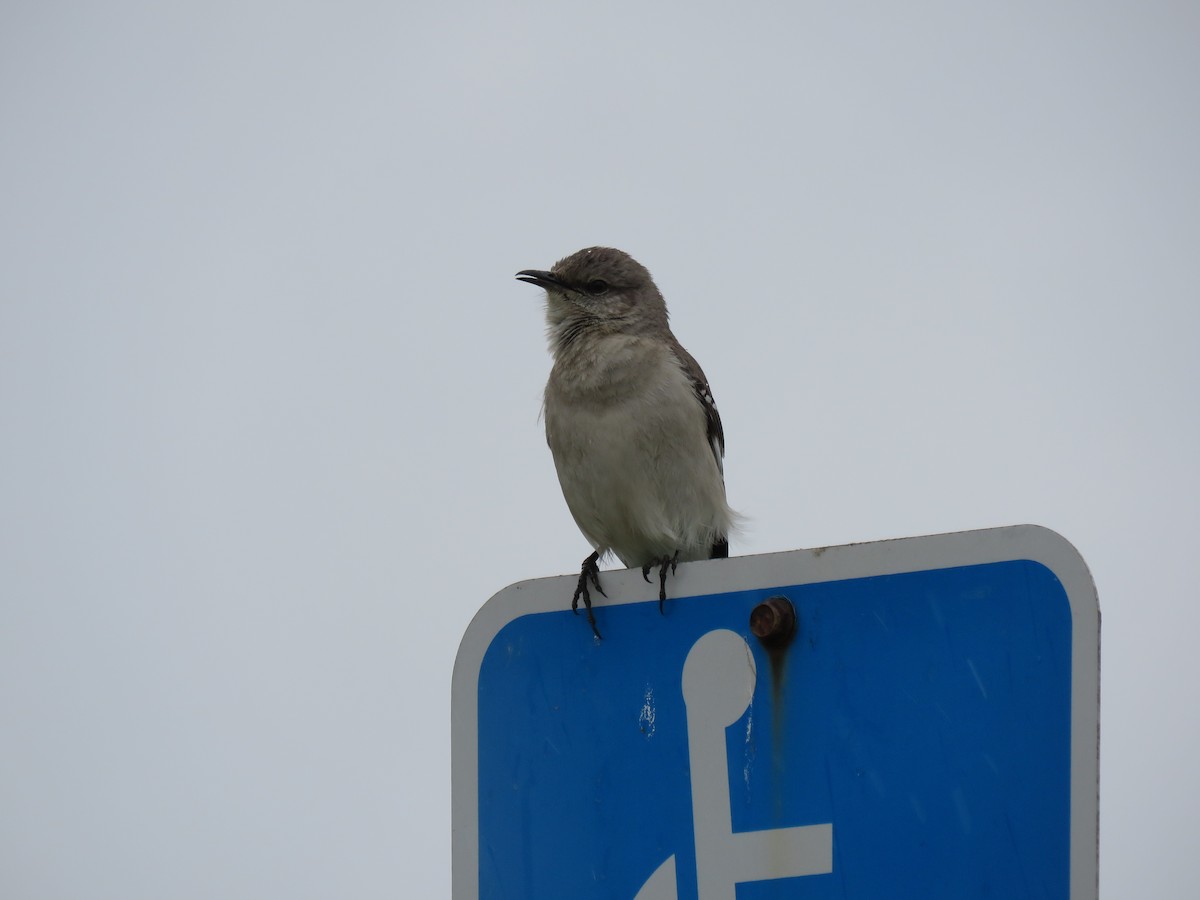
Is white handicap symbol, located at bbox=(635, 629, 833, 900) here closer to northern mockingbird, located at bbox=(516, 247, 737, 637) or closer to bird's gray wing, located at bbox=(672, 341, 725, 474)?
northern mockingbird, located at bbox=(516, 247, 737, 637)

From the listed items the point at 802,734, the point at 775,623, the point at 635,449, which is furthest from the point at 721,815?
the point at 635,449

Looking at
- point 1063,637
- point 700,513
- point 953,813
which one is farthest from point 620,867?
point 700,513

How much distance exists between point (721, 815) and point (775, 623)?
34 centimetres

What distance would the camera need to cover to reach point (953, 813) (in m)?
1.91

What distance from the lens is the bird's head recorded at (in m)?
5.05

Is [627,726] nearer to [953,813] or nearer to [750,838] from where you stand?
[750,838]

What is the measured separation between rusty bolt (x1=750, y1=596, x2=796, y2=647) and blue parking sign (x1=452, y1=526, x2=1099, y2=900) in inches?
0.6

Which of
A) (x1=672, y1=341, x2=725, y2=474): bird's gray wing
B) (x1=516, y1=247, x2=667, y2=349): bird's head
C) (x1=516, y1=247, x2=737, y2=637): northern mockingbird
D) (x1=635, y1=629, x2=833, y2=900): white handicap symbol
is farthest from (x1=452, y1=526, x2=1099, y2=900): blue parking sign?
(x1=516, y1=247, x2=667, y2=349): bird's head

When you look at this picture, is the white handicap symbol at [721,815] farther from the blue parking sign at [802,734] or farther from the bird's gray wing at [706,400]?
the bird's gray wing at [706,400]

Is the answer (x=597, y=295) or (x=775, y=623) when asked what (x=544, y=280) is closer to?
(x=597, y=295)

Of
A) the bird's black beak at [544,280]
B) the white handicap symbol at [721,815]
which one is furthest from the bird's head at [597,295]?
the white handicap symbol at [721,815]

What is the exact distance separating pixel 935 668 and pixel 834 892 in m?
0.40

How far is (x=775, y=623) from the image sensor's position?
2123 mm

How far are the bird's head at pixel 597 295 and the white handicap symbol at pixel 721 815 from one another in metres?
2.86
